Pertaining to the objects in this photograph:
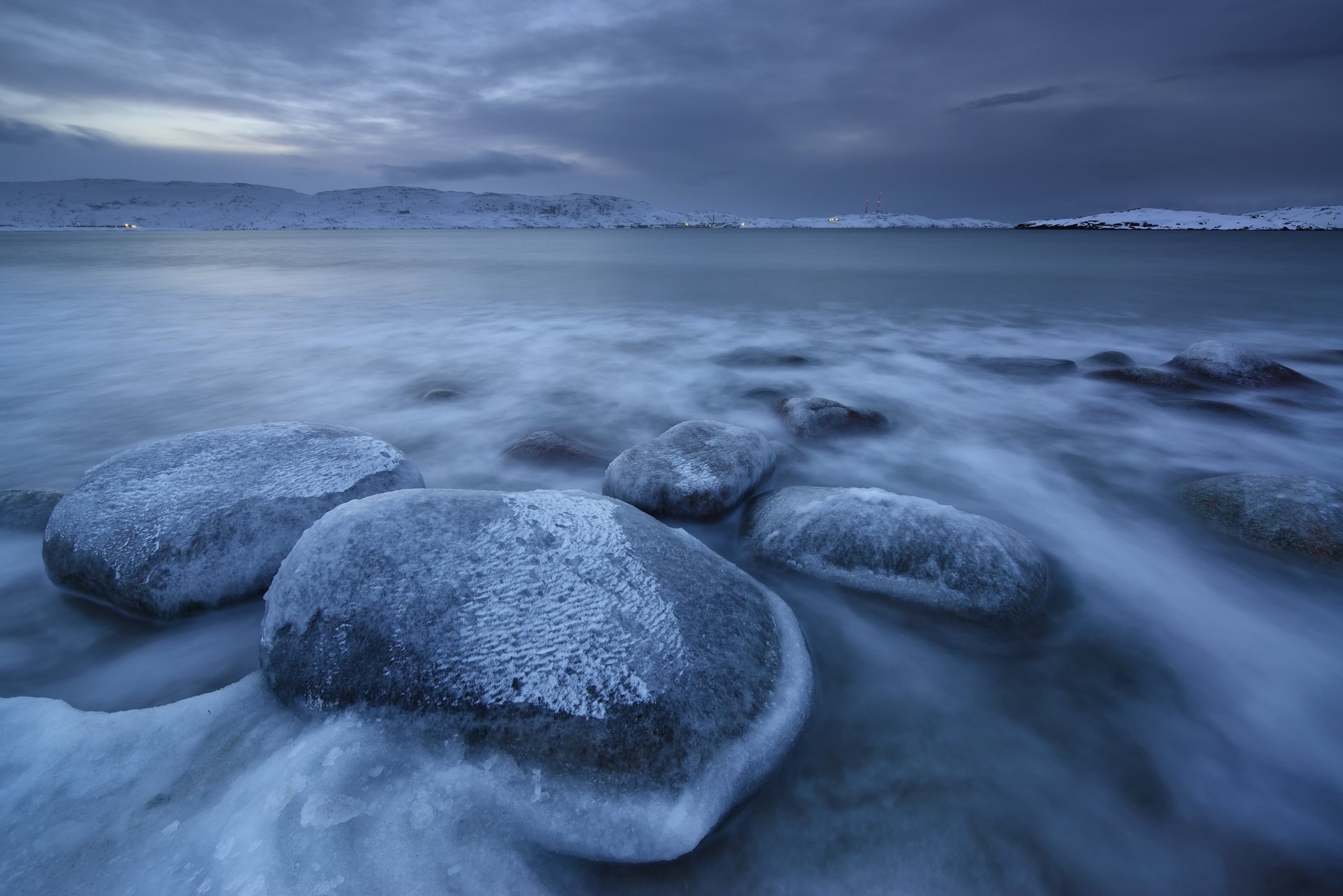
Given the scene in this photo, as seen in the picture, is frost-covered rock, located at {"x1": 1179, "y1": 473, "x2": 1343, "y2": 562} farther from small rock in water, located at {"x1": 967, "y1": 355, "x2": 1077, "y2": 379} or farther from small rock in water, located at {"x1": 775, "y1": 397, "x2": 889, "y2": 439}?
small rock in water, located at {"x1": 967, "y1": 355, "x2": 1077, "y2": 379}

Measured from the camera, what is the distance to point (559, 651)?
6.73 feet

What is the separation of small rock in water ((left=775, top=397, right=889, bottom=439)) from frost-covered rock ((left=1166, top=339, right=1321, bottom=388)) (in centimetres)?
414

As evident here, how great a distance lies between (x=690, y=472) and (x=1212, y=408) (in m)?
5.39

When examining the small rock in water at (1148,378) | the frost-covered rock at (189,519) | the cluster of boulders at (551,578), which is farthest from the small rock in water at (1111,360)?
the frost-covered rock at (189,519)

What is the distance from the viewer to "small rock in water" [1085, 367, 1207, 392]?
6.39 meters

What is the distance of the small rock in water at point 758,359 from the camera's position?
26.6 ft

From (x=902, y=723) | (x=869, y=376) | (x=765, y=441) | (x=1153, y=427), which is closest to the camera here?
(x=902, y=723)

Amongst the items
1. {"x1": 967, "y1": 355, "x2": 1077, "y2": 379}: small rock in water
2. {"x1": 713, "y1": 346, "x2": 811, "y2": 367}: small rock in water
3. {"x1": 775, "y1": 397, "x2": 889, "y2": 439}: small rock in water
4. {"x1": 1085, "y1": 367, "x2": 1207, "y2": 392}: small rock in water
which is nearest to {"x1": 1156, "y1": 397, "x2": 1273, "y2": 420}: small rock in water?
{"x1": 1085, "y1": 367, "x2": 1207, "y2": 392}: small rock in water

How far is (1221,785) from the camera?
212cm

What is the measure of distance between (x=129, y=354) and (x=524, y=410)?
6.52 metres

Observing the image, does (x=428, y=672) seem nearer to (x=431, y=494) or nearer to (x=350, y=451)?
(x=431, y=494)

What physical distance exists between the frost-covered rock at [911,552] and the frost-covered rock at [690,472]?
1.63 ft

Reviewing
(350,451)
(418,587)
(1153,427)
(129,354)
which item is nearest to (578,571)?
(418,587)

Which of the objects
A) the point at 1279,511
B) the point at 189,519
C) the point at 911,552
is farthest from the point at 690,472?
the point at 1279,511
